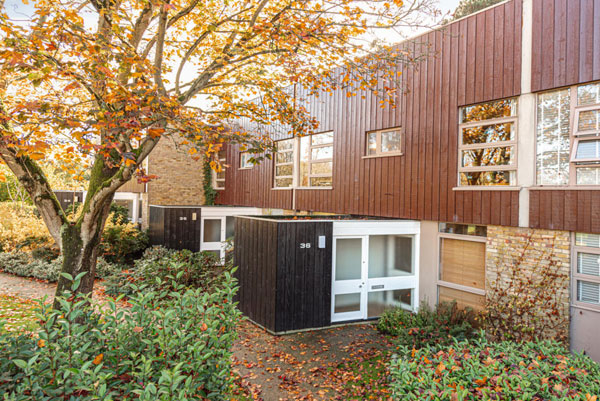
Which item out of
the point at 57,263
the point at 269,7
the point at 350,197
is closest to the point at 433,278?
the point at 350,197

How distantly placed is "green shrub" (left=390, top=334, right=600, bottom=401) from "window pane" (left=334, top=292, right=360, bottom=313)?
4.29m

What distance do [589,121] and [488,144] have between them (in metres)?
1.66

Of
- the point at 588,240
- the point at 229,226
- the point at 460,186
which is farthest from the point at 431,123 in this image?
the point at 229,226

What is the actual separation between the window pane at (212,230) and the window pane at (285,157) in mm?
4236

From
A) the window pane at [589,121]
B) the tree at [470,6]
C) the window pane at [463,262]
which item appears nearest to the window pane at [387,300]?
the window pane at [463,262]

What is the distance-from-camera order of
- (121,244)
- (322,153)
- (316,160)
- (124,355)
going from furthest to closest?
(121,244) → (316,160) → (322,153) → (124,355)

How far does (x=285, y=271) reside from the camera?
823cm

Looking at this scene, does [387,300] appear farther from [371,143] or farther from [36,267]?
[36,267]

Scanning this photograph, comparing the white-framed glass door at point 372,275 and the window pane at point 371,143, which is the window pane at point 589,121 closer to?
the white-framed glass door at point 372,275

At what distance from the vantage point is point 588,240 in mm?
6254

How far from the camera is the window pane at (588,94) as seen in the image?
618 cm

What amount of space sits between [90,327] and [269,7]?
6679mm

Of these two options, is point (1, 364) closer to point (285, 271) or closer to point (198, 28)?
point (285, 271)

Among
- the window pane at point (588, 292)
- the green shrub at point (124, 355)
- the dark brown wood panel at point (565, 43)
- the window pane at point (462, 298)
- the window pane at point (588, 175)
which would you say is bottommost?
→ the window pane at point (462, 298)
